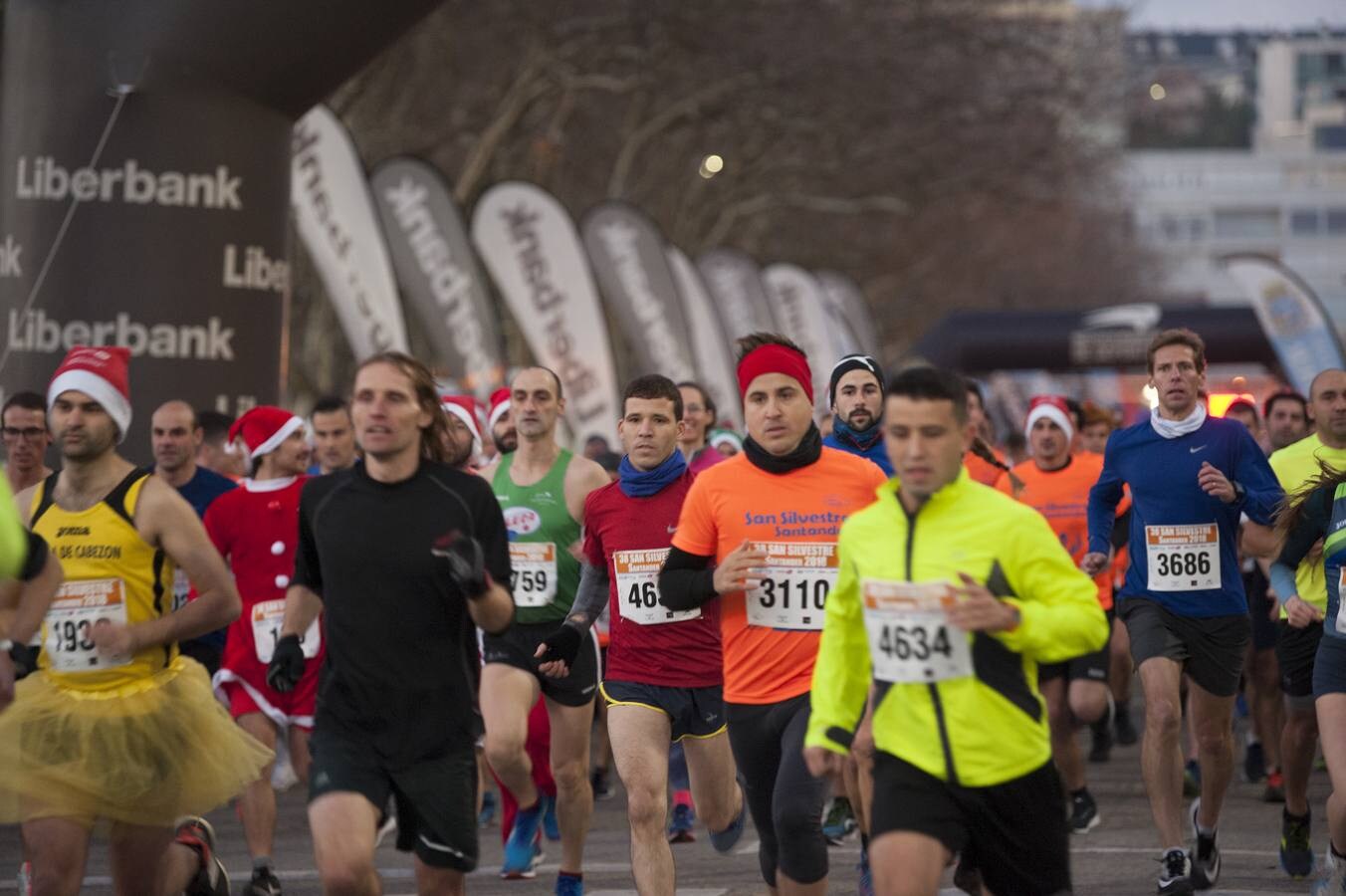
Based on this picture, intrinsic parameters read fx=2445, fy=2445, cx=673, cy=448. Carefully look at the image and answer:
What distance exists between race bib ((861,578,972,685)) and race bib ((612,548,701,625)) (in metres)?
2.83

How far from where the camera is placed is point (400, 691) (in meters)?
7.14

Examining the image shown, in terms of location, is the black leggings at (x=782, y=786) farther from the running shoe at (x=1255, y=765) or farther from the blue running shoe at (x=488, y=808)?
the running shoe at (x=1255, y=765)

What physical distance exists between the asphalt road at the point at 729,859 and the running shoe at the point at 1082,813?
0.28 ft

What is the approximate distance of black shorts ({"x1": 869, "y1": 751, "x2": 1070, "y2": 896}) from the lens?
651 centimetres

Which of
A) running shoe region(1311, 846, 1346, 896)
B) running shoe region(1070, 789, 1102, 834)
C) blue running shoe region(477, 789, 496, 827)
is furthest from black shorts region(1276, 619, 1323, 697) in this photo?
blue running shoe region(477, 789, 496, 827)

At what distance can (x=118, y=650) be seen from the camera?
757cm

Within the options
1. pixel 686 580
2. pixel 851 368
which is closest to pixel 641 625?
pixel 686 580

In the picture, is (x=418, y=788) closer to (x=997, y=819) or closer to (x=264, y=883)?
(x=997, y=819)

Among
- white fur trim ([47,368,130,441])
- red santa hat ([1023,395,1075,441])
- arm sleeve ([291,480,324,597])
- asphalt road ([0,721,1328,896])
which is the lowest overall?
asphalt road ([0,721,1328,896])

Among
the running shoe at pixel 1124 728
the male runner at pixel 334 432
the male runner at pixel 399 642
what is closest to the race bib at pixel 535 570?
the male runner at pixel 334 432

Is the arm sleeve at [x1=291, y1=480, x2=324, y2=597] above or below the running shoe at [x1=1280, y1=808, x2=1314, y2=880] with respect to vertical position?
above

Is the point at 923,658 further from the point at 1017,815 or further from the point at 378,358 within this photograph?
the point at 378,358

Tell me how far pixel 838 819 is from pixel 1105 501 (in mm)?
2381

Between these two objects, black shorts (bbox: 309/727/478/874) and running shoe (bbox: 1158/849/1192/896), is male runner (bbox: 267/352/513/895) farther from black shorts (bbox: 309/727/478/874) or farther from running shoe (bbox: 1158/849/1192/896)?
running shoe (bbox: 1158/849/1192/896)
